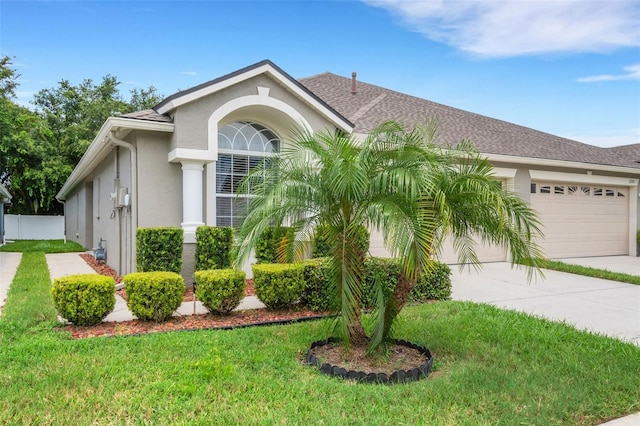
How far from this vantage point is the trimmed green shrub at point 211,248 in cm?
869

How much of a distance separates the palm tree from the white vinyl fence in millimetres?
29428

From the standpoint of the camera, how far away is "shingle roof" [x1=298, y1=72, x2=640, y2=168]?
13578 mm

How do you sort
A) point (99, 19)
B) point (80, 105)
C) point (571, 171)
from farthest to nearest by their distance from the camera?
point (80, 105)
point (571, 171)
point (99, 19)

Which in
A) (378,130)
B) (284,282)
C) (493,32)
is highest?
(493,32)

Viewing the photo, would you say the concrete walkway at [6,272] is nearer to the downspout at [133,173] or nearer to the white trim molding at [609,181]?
the downspout at [133,173]

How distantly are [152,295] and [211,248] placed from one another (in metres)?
2.62

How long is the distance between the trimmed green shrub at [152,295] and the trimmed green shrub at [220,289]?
1.17 feet

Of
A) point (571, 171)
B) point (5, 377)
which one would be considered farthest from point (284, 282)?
point (571, 171)

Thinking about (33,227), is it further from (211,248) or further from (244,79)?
(244,79)

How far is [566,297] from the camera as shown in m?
8.53

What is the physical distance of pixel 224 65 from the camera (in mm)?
15406

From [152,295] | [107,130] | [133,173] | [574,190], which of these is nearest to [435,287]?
[152,295]

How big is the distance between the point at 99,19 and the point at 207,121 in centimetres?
599

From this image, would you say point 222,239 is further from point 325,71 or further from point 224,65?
point 325,71
